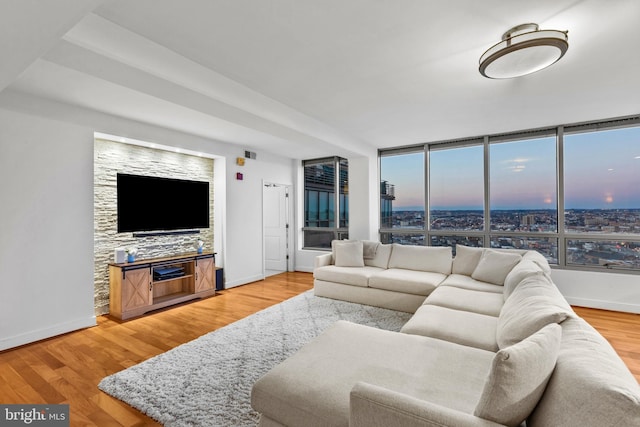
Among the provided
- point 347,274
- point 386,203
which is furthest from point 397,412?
point 386,203

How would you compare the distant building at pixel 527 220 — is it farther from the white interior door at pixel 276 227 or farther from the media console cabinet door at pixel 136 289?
the media console cabinet door at pixel 136 289

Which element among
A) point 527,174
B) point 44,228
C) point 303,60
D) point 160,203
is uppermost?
point 303,60

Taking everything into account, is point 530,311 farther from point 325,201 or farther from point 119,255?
point 325,201

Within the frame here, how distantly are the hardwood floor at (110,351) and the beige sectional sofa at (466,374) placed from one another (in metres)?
1.14

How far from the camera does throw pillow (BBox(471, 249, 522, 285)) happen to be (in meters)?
3.52

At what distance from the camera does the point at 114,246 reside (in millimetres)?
3951

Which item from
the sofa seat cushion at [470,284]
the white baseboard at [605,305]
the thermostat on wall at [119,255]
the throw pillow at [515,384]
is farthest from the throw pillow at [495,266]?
the thermostat on wall at [119,255]

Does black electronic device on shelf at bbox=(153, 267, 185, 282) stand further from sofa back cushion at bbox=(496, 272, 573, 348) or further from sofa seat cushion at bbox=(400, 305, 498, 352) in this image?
sofa back cushion at bbox=(496, 272, 573, 348)

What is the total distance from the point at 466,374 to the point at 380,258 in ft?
10.4

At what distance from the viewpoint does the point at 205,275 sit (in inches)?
183

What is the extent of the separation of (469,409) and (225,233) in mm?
4460

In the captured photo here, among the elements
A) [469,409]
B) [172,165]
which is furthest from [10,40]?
[172,165]

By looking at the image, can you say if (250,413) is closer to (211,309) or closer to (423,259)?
(211,309)

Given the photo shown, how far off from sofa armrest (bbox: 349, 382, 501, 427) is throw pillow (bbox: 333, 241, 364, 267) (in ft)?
11.3
